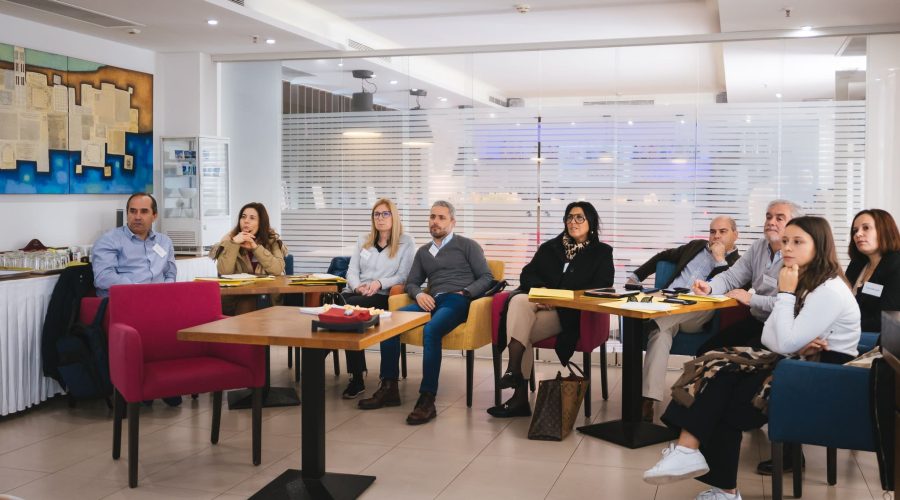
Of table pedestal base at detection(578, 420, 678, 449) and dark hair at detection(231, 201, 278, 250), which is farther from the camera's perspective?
dark hair at detection(231, 201, 278, 250)

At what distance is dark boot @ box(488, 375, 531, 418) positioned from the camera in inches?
213

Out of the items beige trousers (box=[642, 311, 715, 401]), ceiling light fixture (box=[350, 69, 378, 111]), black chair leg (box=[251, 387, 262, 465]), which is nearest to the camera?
black chair leg (box=[251, 387, 262, 465])

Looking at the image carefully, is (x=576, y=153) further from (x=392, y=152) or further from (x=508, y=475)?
(x=508, y=475)

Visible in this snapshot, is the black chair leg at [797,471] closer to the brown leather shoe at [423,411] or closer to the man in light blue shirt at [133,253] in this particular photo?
the brown leather shoe at [423,411]

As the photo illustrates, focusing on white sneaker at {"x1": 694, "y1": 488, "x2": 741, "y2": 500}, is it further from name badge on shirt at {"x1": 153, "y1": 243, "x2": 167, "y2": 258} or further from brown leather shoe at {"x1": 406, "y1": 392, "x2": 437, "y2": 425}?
name badge on shirt at {"x1": 153, "y1": 243, "x2": 167, "y2": 258}

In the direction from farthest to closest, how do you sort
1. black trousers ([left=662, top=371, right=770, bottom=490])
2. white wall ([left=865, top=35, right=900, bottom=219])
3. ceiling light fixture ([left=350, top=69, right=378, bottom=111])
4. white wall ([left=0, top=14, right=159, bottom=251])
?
ceiling light fixture ([left=350, top=69, right=378, bottom=111]), white wall ([left=865, top=35, right=900, bottom=219]), white wall ([left=0, top=14, right=159, bottom=251]), black trousers ([left=662, top=371, right=770, bottom=490])

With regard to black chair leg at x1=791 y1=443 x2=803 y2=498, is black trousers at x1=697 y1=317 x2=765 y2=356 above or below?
above

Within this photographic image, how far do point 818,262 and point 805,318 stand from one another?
0.27 meters

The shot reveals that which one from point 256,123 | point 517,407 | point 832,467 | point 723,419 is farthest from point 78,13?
point 832,467

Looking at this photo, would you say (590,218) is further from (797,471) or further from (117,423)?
(117,423)

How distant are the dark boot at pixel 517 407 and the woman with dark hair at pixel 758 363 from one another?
167 cm

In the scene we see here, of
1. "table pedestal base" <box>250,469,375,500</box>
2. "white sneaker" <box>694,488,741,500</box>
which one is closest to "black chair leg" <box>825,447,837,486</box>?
"white sneaker" <box>694,488,741,500</box>

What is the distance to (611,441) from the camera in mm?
4867

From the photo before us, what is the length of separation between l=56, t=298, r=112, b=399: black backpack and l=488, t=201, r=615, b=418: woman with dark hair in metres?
2.42
